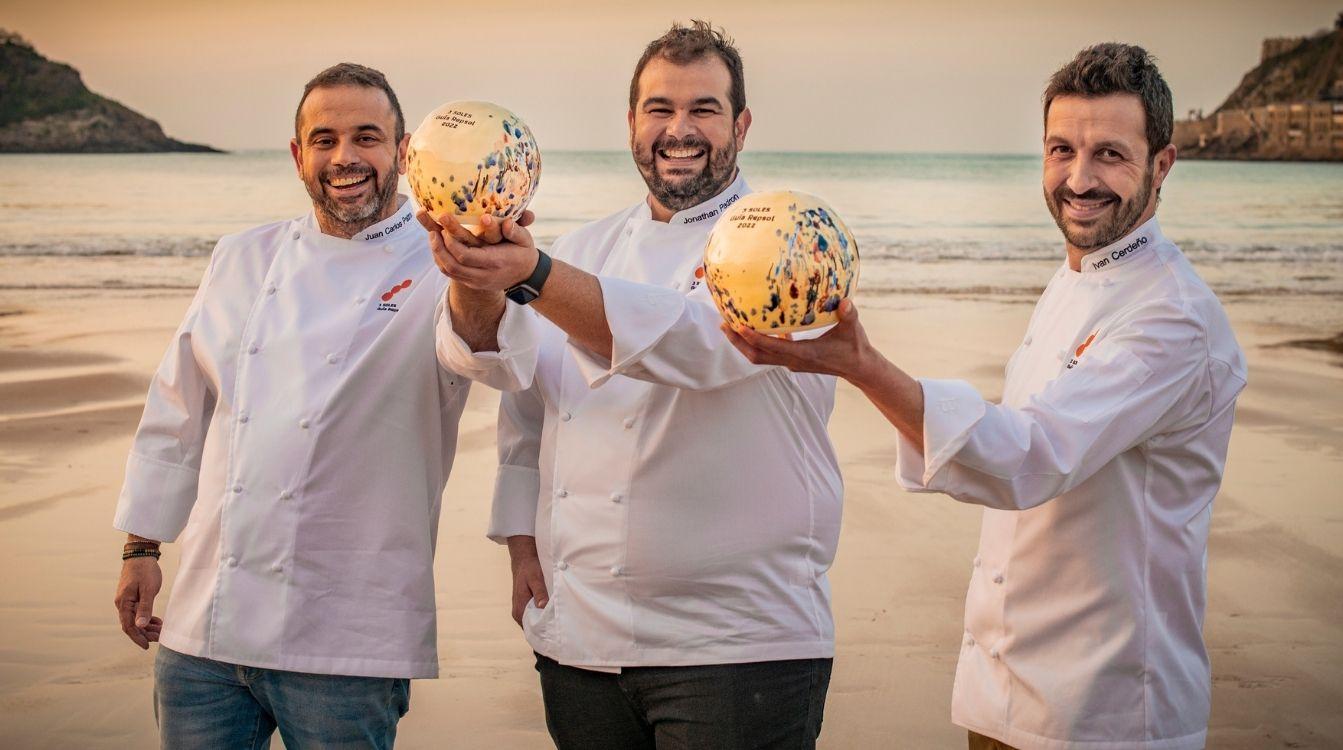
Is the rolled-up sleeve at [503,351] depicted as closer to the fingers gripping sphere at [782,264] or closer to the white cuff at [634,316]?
the white cuff at [634,316]

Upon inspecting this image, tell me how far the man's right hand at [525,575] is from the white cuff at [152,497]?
2.85ft

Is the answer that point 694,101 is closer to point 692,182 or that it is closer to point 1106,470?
point 692,182

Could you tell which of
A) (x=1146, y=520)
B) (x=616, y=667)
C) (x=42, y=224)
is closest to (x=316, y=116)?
(x=616, y=667)

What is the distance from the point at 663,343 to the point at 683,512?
443 mm

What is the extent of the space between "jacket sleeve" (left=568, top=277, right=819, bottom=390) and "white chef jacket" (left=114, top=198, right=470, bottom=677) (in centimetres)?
68

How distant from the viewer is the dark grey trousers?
3.02 meters

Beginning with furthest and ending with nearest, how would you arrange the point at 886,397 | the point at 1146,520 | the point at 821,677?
the point at 821,677
the point at 1146,520
the point at 886,397

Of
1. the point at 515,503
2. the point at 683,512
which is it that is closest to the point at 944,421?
the point at 683,512

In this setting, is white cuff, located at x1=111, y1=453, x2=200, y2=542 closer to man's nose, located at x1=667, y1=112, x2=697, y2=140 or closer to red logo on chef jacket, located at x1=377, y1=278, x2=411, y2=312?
red logo on chef jacket, located at x1=377, y1=278, x2=411, y2=312

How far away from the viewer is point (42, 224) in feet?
82.2

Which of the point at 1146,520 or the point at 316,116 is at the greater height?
the point at 316,116

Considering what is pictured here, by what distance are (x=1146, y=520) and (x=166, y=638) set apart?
2261 millimetres

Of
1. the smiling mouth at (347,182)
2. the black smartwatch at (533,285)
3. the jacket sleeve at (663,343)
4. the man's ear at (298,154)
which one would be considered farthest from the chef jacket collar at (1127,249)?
the man's ear at (298,154)

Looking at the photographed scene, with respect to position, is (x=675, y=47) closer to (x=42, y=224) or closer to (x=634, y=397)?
(x=634, y=397)
